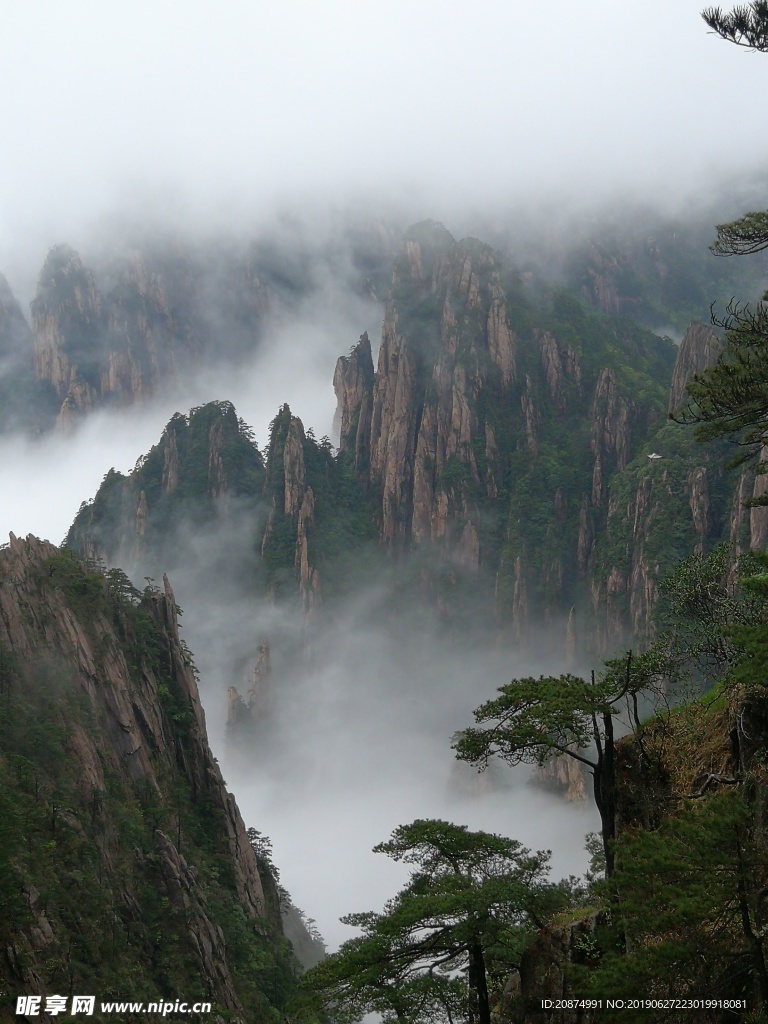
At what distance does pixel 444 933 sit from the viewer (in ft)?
61.2

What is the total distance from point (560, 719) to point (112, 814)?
29706 millimetres

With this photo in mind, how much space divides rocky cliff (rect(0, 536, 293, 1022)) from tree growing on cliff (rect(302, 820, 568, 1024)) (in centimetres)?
1151

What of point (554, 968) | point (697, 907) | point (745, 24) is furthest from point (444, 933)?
point (745, 24)

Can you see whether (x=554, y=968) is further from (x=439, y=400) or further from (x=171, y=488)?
(x=171, y=488)

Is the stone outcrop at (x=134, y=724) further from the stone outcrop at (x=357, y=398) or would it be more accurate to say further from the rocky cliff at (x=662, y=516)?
the stone outcrop at (x=357, y=398)

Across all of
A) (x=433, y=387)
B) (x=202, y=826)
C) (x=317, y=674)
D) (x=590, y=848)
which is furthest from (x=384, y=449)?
(x=590, y=848)

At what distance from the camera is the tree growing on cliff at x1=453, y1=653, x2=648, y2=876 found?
1817 centimetres

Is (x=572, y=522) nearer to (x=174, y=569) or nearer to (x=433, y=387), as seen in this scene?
(x=433, y=387)

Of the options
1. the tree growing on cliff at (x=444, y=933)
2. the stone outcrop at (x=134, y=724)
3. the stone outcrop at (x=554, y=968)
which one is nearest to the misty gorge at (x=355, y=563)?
the stone outcrop at (x=134, y=724)

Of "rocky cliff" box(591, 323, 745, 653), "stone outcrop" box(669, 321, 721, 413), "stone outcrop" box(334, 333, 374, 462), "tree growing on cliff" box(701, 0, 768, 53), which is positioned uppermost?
"stone outcrop" box(334, 333, 374, 462)

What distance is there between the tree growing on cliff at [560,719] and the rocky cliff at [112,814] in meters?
15.9

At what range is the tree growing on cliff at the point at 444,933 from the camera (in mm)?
18297

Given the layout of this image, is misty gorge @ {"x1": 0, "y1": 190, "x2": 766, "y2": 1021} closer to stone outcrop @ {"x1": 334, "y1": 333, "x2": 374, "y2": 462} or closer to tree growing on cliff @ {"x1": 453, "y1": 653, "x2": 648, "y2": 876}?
stone outcrop @ {"x1": 334, "y1": 333, "x2": 374, "y2": 462}

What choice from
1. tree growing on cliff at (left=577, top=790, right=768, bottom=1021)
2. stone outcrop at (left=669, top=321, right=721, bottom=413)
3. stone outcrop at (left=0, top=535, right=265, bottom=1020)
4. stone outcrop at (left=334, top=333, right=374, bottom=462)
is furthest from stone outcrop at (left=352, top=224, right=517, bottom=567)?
tree growing on cliff at (left=577, top=790, right=768, bottom=1021)
